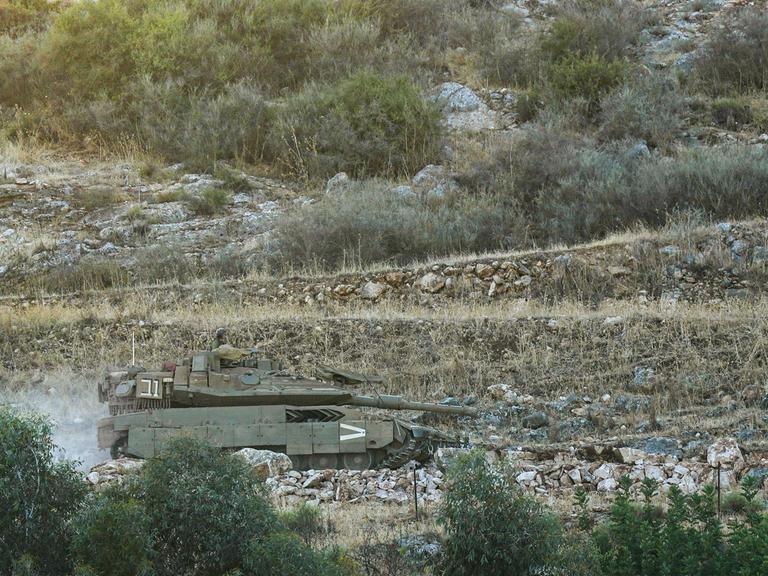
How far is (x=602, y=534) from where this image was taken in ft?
31.9

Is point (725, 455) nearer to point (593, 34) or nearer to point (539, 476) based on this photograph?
point (539, 476)

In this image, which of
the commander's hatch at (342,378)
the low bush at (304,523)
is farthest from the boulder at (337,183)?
the low bush at (304,523)

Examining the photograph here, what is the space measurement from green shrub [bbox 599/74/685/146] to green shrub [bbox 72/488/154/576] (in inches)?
748

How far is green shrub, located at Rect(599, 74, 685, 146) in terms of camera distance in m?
25.6

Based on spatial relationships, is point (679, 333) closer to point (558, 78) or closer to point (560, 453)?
point (560, 453)

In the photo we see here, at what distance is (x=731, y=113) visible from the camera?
26.2m

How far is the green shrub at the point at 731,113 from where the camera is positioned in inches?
1027

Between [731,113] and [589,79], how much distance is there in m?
3.39

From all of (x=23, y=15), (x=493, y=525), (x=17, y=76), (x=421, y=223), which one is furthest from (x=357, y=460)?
(x=23, y=15)

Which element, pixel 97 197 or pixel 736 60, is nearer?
A: pixel 97 197

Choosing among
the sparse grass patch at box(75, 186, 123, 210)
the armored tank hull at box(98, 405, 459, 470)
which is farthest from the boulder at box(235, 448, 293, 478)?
the sparse grass patch at box(75, 186, 123, 210)

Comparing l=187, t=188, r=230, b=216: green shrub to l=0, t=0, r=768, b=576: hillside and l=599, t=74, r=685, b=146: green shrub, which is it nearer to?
l=0, t=0, r=768, b=576: hillside

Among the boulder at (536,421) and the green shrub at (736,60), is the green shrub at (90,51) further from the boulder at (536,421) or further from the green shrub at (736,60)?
the boulder at (536,421)

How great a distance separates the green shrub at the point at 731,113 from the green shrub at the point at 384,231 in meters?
5.86
